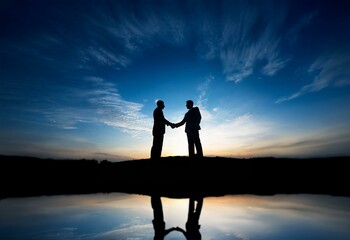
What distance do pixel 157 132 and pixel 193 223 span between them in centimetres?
849

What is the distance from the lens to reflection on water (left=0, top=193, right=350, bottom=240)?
307 centimetres

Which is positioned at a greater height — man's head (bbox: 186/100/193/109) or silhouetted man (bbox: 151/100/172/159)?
man's head (bbox: 186/100/193/109)

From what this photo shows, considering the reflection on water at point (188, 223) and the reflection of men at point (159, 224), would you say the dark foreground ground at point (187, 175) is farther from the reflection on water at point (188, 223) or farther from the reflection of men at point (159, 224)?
the reflection of men at point (159, 224)

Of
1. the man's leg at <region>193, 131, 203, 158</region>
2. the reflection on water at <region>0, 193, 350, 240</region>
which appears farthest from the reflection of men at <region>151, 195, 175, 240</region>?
the man's leg at <region>193, 131, 203, 158</region>

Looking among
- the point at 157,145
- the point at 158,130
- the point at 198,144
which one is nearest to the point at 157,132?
the point at 158,130

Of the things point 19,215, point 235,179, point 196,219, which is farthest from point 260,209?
point 235,179

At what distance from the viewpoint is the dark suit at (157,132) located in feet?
39.2

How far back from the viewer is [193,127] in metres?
12.0

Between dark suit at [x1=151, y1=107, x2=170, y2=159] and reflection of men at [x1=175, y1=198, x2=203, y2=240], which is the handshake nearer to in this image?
dark suit at [x1=151, y1=107, x2=170, y2=159]

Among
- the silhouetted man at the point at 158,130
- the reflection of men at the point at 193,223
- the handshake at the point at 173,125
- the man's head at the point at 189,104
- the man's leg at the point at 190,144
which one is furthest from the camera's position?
the handshake at the point at 173,125

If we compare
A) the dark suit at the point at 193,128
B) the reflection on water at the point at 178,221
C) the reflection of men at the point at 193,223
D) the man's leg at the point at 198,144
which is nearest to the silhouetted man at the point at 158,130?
the dark suit at the point at 193,128

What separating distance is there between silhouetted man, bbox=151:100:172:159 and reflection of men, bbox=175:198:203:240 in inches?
267

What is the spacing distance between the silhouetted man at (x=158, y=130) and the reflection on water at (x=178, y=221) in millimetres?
6499

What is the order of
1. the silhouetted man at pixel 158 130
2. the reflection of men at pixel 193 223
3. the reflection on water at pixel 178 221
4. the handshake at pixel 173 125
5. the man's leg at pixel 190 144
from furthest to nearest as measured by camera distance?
1. the handshake at pixel 173 125
2. the man's leg at pixel 190 144
3. the silhouetted man at pixel 158 130
4. the reflection on water at pixel 178 221
5. the reflection of men at pixel 193 223
